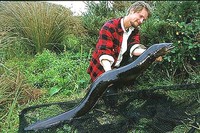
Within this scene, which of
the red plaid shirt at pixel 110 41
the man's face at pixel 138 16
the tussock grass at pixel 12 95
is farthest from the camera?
the tussock grass at pixel 12 95

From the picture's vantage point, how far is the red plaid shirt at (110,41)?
3986 millimetres

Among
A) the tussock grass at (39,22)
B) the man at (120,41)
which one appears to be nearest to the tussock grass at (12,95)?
the man at (120,41)

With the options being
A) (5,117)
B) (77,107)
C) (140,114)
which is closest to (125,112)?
(140,114)

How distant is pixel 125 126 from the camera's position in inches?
135

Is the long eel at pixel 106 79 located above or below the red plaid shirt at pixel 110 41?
below

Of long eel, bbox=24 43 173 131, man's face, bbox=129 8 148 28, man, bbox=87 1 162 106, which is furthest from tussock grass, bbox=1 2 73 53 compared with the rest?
long eel, bbox=24 43 173 131

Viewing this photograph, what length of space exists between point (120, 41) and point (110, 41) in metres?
0.19

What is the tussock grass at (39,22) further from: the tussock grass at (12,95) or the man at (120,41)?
the man at (120,41)

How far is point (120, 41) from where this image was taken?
4.18 metres

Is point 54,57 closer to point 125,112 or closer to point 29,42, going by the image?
point 29,42

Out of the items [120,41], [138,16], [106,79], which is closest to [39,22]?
[120,41]

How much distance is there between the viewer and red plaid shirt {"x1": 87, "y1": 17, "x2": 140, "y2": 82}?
13.1 ft

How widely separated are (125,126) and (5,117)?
1.59 meters

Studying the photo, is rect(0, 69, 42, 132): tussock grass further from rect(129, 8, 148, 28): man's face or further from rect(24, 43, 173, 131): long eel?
rect(129, 8, 148, 28): man's face
